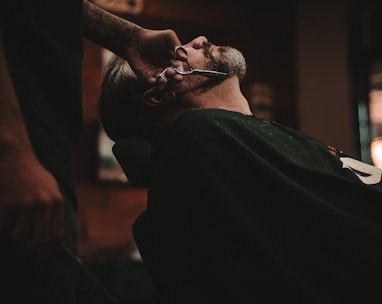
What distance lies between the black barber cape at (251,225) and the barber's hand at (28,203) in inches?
17.7

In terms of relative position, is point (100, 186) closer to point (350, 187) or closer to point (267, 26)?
point (267, 26)

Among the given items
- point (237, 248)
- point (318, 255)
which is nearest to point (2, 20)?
point (237, 248)

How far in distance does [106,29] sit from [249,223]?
738 mm

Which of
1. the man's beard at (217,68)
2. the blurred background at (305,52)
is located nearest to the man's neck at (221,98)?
the man's beard at (217,68)

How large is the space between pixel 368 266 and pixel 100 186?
285cm

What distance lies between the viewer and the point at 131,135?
1.56 meters

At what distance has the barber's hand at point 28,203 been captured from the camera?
24.3 inches

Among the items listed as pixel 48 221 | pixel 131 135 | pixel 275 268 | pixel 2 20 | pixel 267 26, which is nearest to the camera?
pixel 48 221

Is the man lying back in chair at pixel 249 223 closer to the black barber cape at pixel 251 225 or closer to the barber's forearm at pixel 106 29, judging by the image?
the black barber cape at pixel 251 225

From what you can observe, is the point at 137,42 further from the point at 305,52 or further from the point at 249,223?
the point at 305,52

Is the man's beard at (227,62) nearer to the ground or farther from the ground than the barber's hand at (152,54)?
nearer to the ground

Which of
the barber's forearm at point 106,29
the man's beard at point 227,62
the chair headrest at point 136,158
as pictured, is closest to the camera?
the chair headrest at point 136,158

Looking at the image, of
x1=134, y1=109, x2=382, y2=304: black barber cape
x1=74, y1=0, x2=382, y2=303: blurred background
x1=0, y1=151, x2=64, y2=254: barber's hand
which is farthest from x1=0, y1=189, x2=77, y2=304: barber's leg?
x1=74, y1=0, x2=382, y2=303: blurred background

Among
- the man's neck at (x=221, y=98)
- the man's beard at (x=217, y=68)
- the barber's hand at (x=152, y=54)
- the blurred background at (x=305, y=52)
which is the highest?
the barber's hand at (x=152, y=54)
